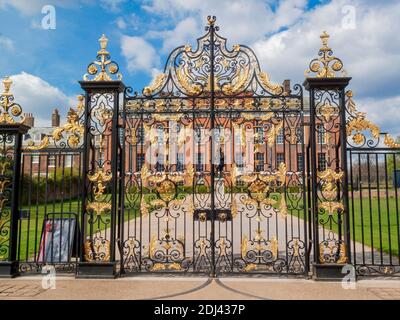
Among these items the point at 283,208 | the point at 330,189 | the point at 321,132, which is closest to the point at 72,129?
the point at 283,208

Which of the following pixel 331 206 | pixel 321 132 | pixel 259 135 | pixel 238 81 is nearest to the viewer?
pixel 331 206

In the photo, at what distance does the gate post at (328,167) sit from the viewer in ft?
19.6

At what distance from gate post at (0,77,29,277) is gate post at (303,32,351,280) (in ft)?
17.1

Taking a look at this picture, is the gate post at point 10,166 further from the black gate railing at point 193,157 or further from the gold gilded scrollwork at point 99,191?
the gold gilded scrollwork at point 99,191

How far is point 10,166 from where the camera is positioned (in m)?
6.63

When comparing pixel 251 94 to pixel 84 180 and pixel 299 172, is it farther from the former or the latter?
pixel 84 180

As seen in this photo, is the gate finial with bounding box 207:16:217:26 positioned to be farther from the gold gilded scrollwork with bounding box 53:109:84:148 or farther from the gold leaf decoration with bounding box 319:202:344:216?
the gold leaf decoration with bounding box 319:202:344:216

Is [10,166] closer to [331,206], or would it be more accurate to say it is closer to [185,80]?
[185,80]

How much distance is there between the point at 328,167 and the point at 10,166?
18.9 feet

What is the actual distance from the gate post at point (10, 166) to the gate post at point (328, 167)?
521 centimetres

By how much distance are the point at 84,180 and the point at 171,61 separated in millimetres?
2667

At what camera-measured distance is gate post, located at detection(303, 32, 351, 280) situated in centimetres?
597

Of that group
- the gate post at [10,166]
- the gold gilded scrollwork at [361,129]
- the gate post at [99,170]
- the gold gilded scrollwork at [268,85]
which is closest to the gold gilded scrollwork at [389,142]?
the gold gilded scrollwork at [361,129]

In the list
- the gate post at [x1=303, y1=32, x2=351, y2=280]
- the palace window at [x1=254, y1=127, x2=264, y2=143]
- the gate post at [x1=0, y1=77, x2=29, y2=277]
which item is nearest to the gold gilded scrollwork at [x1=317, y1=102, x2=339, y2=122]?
the gate post at [x1=303, y1=32, x2=351, y2=280]
